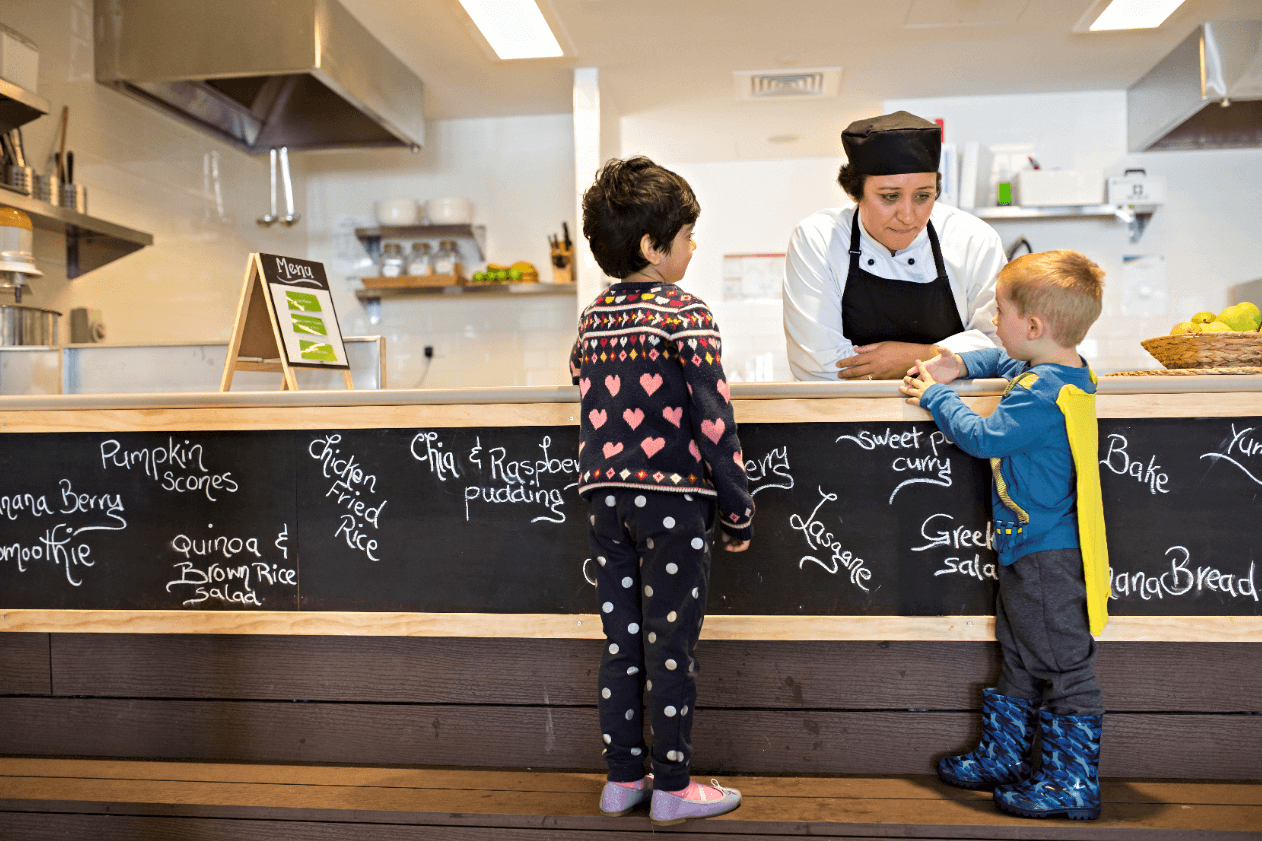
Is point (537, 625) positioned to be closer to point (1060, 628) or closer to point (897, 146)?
point (1060, 628)

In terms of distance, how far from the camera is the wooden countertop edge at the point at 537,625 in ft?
5.47

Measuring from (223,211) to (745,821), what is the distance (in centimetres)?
363

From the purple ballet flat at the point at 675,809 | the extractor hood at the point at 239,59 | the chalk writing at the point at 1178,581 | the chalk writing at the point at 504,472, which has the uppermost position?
the extractor hood at the point at 239,59

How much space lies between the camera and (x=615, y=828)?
159cm

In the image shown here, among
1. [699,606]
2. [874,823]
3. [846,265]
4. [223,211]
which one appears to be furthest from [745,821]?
[223,211]

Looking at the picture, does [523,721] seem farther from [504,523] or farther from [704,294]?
[704,294]

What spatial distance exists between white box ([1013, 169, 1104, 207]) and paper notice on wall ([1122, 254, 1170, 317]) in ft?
1.50

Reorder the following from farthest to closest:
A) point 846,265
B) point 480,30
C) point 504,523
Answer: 1. point 480,30
2. point 846,265
3. point 504,523

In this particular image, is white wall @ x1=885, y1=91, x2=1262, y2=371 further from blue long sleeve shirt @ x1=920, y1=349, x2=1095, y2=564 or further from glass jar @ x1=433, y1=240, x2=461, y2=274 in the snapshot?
blue long sleeve shirt @ x1=920, y1=349, x2=1095, y2=564

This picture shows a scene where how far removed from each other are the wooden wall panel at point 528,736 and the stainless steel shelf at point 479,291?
289 centimetres

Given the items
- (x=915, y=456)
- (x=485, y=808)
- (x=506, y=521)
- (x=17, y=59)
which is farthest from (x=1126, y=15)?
(x=17, y=59)

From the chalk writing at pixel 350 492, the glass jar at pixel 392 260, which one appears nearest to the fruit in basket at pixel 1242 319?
the chalk writing at pixel 350 492

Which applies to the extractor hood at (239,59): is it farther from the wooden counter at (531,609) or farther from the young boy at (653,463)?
the young boy at (653,463)

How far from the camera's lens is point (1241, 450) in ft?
5.48
